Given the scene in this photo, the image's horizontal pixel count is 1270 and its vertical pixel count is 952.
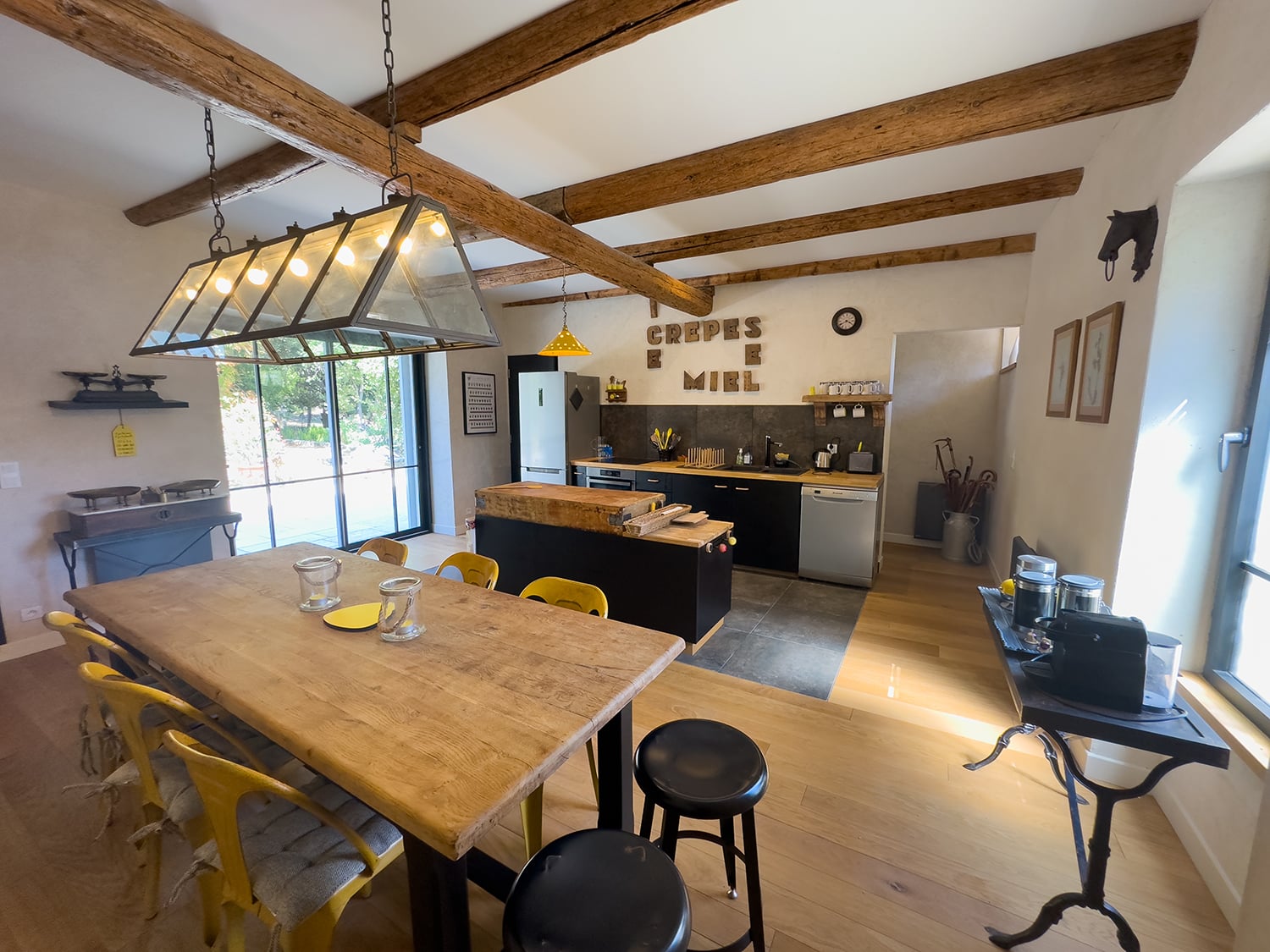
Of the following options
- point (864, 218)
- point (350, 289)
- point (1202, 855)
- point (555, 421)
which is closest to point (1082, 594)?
point (1202, 855)

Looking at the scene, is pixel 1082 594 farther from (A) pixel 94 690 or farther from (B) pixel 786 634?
(A) pixel 94 690

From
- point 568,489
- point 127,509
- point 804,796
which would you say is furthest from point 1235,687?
point 127,509

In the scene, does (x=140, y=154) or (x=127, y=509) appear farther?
(x=127, y=509)

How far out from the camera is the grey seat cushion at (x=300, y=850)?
1064mm

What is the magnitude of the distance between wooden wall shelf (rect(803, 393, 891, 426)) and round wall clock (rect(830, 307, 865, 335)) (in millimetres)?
602

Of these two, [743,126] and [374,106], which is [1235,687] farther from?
[374,106]

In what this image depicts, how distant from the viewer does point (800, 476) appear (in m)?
4.45

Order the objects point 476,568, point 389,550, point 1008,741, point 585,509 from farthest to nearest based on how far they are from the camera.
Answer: point 585,509 → point 389,550 → point 476,568 → point 1008,741

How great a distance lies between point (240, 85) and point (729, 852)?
2.82 meters

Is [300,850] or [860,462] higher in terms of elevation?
[860,462]

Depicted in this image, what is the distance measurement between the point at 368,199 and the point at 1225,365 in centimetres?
420

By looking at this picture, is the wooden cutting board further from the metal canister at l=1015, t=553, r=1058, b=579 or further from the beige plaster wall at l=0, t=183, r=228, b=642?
the beige plaster wall at l=0, t=183, r=228, b=642

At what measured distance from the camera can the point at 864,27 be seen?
1704 millimetres

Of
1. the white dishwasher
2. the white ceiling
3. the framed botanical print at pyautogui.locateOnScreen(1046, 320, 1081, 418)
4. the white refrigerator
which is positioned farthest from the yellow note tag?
the framed botanical print at pyautogui.locateOnScreen(1046, 320, 1081, 418)
